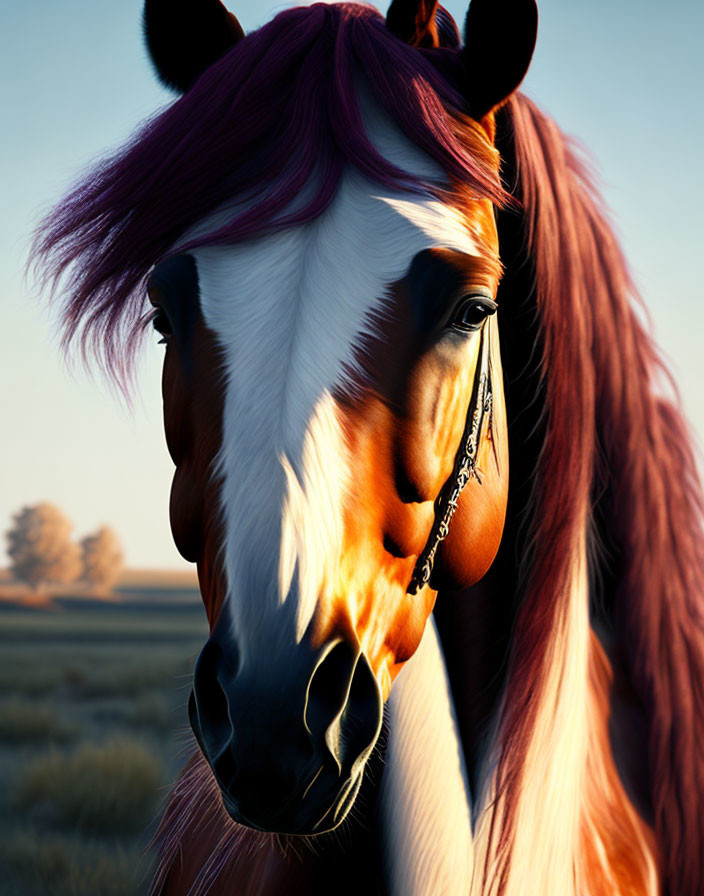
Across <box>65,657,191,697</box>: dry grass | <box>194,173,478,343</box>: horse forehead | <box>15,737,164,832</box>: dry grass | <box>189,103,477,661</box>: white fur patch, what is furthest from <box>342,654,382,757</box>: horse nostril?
<box>65,657,191,697</box>: dry grass

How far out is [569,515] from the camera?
160 cm

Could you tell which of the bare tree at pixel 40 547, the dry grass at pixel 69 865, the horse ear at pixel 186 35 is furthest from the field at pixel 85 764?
the bare tree at pixel 40 547

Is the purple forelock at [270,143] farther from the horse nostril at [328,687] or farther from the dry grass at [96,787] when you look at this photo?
the dry grass at [96,787]

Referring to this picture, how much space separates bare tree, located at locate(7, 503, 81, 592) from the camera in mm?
52969

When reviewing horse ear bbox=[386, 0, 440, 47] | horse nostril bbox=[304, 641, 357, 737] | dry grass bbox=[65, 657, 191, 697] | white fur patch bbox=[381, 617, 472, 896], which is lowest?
dry grass bbox=[65, 657, 191, 697]

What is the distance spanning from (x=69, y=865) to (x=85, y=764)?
7.70 ft

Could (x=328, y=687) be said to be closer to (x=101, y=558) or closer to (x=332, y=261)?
(x=332, y=261)

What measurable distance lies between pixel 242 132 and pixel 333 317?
45cm

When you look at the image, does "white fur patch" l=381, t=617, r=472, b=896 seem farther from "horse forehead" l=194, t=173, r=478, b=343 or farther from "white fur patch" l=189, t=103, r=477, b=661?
"horse forehead" l=194, t=173, r=478, b=343

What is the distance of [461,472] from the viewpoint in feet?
4.50

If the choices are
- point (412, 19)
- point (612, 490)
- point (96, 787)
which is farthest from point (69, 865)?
point (412, 19)

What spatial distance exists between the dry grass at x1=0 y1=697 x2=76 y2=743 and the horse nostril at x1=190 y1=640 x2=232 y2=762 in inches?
383

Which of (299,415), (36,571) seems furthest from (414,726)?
(36,571)

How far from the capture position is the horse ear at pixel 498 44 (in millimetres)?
1472
